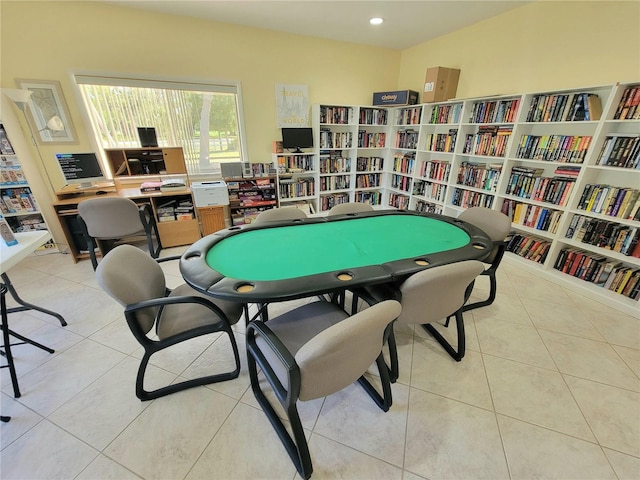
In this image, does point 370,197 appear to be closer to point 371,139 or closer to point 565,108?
point 371,139

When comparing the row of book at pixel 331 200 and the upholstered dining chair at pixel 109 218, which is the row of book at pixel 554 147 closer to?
the row of book at pixel 331 200

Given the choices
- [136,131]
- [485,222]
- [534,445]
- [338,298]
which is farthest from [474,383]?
[136,131]

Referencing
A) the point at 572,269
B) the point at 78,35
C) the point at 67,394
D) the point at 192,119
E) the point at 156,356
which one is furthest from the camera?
the point at 192,119

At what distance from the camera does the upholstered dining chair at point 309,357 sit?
3.02 ft

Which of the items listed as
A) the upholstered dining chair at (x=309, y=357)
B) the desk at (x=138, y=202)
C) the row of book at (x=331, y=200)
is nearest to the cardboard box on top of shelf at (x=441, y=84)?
the row of book at (x=331, y=200)

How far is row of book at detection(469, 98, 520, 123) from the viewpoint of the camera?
281 centimetres

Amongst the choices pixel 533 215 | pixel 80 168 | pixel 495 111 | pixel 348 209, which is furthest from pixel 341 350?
pixel 80 168

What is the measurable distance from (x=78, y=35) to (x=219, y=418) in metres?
3.93

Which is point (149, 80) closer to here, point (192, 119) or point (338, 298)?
point (192, 119)

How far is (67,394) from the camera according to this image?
4.94ft

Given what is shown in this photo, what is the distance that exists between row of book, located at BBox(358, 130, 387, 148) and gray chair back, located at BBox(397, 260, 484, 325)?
11.2 ft

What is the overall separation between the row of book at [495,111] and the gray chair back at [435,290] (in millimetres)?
2409

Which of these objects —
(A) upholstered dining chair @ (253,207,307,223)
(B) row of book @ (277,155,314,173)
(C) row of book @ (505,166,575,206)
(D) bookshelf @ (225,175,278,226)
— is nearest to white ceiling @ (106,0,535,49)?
(B) row of book @ (277,155,314,173)

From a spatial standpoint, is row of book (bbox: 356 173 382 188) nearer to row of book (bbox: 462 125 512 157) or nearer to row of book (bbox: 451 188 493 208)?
row of book (bbox: 451 188 493 208)
